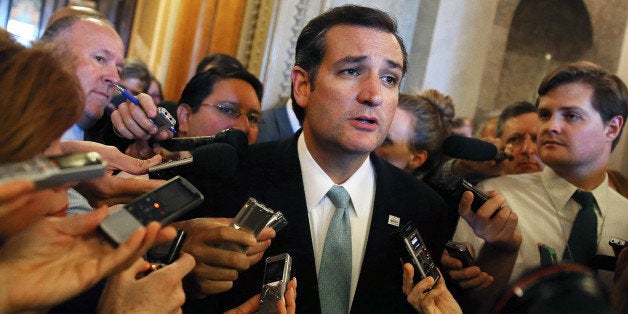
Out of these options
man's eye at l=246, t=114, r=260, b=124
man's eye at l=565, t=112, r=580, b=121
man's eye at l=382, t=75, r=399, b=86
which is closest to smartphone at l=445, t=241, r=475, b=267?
man's eye at l=382, t=75, r=399, b=86

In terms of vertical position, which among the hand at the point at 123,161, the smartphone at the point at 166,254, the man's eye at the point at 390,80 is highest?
the man's eye at the point at 390,80

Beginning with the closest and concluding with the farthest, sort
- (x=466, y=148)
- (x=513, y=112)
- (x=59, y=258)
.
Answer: (x=59, y=258), (x=466, y=148), (x=513, y=112)

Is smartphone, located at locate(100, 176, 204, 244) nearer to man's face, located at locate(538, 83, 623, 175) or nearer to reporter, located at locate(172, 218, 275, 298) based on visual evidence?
reporter, located at locate(172, 218, 275, 298)

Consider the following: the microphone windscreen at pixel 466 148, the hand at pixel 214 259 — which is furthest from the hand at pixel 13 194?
the microphone windscreen at pixel 466 148

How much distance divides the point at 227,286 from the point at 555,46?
3340mm

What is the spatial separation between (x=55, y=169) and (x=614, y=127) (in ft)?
6.00

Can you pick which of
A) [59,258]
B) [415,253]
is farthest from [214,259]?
[415,253]

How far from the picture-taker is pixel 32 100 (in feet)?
2.81

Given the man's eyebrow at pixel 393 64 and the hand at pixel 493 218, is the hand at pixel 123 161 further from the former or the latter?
the hand at pixel 493 218

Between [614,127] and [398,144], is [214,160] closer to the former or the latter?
[398,144]

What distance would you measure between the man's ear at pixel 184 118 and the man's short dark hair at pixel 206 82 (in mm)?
19

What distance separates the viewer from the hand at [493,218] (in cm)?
153

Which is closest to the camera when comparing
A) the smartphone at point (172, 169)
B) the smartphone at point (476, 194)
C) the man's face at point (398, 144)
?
the smartphone at point (172, 169)

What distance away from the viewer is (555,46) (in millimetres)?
3832
